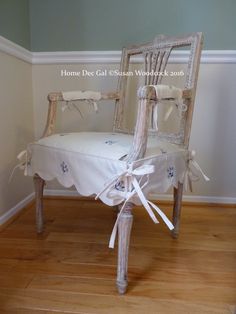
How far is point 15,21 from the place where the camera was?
47.9 inches

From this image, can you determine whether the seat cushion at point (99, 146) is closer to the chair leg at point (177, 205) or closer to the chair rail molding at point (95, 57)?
the chair leg at point (177, 205)

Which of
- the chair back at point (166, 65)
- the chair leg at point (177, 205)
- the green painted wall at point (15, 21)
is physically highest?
A: the green painted wall at point (15, 21)

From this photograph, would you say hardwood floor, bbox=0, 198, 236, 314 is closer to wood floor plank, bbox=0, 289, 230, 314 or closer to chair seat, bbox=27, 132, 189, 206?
wood floor plank, bbox=0, 289, 230, 314

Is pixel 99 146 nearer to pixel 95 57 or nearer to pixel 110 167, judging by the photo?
pixel 110 167

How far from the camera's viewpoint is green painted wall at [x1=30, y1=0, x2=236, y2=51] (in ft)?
4.16

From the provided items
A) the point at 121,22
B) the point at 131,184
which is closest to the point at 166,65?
the point at 121,22

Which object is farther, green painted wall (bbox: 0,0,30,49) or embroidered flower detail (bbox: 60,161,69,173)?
green painted wall (bbox: 0,0,30,49)

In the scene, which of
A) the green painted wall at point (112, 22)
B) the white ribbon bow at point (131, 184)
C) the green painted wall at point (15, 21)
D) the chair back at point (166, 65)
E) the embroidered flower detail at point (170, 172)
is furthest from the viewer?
the green painted wall at point (112, 22)

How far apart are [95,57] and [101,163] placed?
2.64 feet

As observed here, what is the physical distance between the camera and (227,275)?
83cm

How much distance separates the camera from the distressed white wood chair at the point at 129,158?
2.21 ft

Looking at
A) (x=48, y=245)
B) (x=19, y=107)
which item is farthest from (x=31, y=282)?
(x=19, y=107)

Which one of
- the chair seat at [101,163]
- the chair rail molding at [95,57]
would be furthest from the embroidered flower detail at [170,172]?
the chair rail molding at [95,57]

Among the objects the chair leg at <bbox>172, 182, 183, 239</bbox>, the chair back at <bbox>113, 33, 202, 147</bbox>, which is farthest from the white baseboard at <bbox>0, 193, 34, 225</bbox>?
the chair leg at <bbox>172, 182, 183, 239</bbox>
